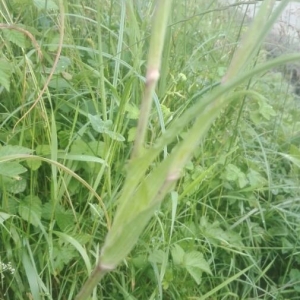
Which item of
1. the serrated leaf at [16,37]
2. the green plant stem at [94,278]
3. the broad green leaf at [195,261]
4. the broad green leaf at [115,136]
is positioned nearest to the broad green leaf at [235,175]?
the broad green leaf at [195,261]

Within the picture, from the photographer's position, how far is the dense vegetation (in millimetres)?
1443

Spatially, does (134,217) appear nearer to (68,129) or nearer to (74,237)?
(74,237)

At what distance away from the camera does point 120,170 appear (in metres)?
1.60

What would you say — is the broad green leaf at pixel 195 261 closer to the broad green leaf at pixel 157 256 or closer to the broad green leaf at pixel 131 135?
the broad green leaf at pixel 157 256

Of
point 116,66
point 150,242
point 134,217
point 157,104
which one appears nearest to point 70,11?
point 116,66

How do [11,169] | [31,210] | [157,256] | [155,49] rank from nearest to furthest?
1. [155,49]
2. [11,169]
3. [31,210]
4. [157,256]

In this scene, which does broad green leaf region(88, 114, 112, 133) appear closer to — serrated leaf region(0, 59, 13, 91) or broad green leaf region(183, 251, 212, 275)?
serrated leaf region(0, 59, 13, 91)

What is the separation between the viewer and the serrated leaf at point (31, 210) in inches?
55.7

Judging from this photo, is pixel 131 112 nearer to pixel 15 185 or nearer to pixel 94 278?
pixel 15 185

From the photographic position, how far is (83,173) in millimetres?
1616

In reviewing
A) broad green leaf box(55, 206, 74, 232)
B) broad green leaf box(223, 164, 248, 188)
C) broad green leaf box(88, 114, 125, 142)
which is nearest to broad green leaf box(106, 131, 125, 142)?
broad green leaf box(88, 114, 125, 142)

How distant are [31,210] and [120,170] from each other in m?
0.28

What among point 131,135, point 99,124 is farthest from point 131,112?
point 99,124

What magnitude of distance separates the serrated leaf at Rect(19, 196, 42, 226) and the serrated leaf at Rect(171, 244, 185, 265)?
383 mm
